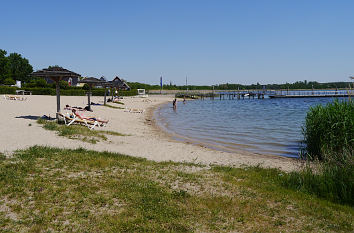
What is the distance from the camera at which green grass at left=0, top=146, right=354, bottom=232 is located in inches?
183

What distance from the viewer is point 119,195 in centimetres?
571

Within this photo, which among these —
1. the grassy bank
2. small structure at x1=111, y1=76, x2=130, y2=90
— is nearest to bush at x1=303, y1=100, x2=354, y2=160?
the grassy bank

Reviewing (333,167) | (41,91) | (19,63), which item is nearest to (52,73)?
(333,167)

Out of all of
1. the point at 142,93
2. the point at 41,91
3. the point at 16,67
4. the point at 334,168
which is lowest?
the point at 334,168

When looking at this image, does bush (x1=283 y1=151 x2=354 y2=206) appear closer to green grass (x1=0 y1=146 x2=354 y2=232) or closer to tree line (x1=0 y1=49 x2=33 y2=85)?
green grass (x1=0 y1=146 x2=354 y2=232)

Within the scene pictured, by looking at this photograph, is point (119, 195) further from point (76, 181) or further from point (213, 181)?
point (213, 181)

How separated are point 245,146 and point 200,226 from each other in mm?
10586

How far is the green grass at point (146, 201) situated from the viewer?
4.65 m

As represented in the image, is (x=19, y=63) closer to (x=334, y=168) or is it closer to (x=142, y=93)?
(x=142, y=93)

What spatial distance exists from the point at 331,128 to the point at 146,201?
344 inches

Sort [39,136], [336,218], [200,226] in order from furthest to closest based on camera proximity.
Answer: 1. [39,136]
2. [336,218]
3. [200,226]

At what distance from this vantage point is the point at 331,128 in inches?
438

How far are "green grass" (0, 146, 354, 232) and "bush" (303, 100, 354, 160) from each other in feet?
15.5

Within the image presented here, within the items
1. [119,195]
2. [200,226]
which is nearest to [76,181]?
[119,195]
